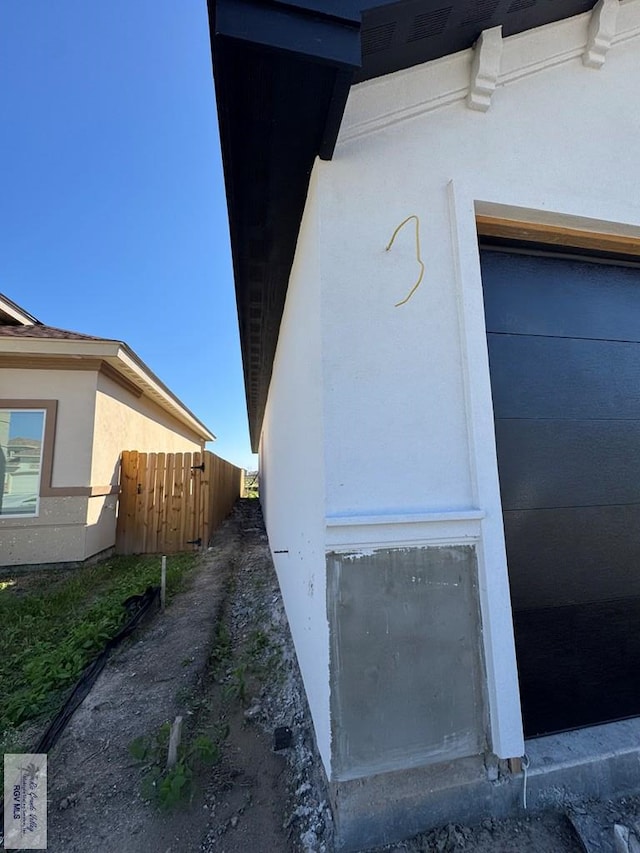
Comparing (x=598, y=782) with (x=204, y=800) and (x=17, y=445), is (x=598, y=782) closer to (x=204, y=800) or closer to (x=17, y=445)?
(x=204, y=800)

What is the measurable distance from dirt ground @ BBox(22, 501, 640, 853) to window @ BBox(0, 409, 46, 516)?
3.54 meters

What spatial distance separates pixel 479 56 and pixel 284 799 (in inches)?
139

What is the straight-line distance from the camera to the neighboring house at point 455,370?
1296mm

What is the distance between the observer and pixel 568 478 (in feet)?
5.88

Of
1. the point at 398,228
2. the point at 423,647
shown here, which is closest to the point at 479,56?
the point at 398,228

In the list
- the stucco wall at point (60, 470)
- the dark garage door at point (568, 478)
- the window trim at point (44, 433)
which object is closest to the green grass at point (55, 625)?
the stucco wall at point (60, 470)

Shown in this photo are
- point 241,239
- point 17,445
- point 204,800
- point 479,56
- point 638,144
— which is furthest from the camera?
point 17,445

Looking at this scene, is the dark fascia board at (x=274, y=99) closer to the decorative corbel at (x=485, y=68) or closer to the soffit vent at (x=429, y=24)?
the soffit vent at (x=429, y=24)

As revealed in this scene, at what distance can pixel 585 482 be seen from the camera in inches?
71.1

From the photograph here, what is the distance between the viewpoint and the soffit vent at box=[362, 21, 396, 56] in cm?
140

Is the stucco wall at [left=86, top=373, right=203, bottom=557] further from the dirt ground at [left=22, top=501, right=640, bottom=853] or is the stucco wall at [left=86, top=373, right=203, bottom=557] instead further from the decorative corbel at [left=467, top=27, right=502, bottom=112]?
the decorative corbel at [left=467, top=27, right=502, bottom=112]

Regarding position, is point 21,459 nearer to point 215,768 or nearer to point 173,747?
point 173,747

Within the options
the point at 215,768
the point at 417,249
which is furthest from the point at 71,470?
the point at 417,249

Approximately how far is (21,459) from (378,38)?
640 centimetres
